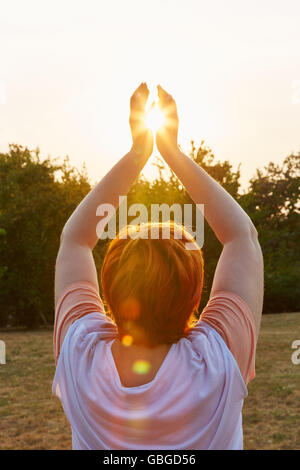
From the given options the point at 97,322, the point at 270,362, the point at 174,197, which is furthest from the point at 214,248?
the point at 97,322

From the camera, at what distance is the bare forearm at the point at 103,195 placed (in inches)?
60.2

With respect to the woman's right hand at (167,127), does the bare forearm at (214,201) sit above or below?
below

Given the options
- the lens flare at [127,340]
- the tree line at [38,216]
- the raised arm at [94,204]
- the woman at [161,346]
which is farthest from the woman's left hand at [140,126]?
the tree line at [38,216]

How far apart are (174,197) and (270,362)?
7.45 meters

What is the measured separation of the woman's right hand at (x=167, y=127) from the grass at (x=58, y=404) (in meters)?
4.78

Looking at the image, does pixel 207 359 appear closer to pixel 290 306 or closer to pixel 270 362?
pixel 270 362

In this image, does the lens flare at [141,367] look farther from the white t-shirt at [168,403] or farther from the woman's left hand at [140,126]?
the woman's left hand at [140,126]

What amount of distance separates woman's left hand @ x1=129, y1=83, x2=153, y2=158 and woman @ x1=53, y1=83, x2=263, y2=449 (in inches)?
10.1

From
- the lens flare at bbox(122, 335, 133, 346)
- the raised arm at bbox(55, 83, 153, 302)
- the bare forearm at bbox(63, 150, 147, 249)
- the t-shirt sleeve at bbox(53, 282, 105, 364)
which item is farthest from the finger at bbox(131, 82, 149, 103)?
the lens flare at bbox(122, 335, 133, 346)

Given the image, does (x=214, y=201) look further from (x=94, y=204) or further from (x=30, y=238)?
(x=30, y=238)

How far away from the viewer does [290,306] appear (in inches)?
1033

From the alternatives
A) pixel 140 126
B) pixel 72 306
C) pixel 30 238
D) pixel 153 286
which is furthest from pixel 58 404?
pixel 30 238

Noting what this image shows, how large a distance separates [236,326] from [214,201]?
0.37 meters

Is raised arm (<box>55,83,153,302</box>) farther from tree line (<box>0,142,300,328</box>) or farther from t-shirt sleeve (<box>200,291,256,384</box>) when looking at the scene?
tree line (<box>0,142,300,328</box>)
